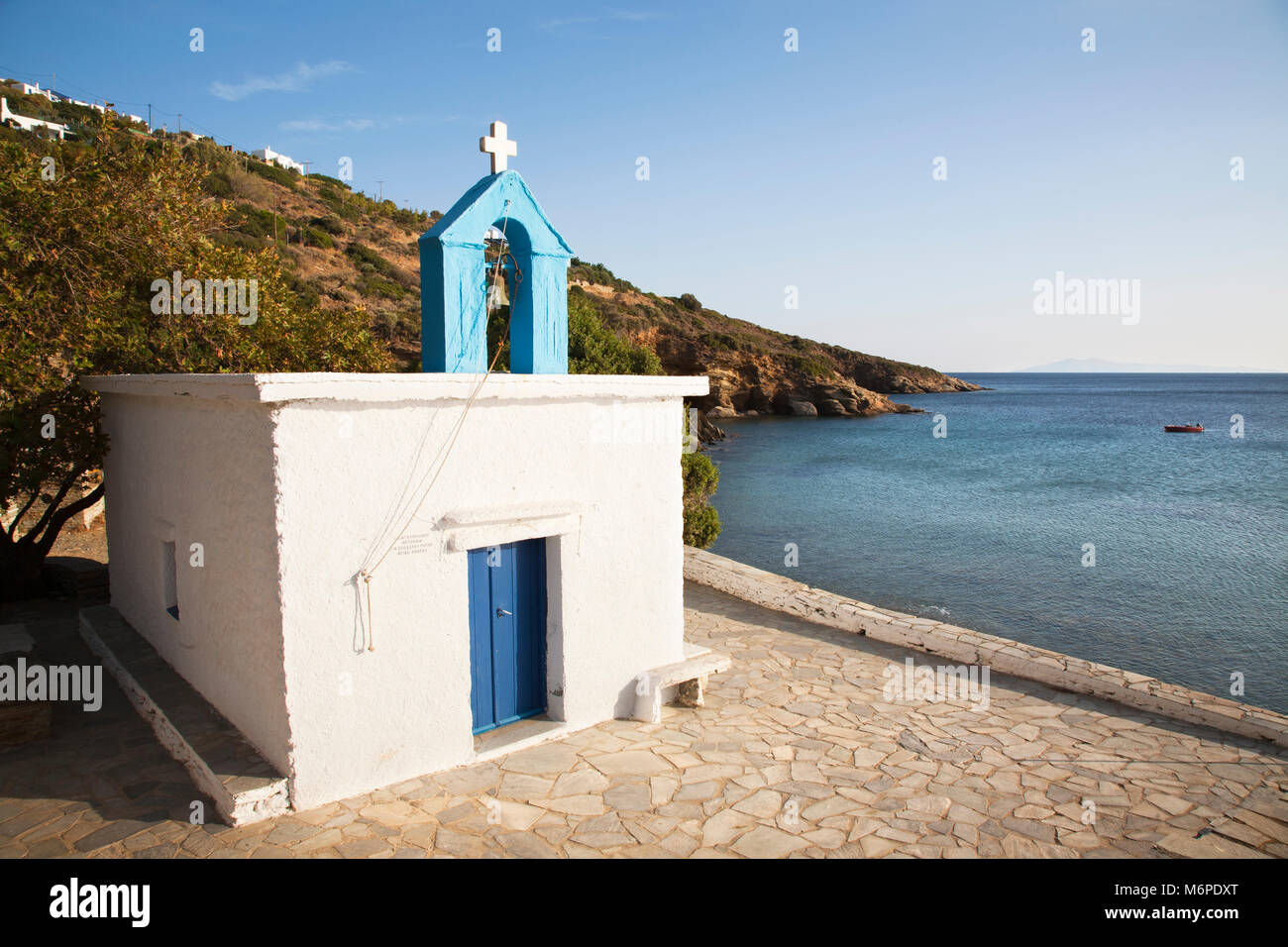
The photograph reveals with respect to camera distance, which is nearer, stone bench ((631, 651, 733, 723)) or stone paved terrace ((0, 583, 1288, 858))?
stone paved terrace ((0, 583, 1288, 858))

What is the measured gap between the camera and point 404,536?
5648mm

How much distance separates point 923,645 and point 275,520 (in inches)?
284

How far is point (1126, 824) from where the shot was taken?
5.46 meters

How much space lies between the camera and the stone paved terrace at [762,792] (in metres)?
5.11

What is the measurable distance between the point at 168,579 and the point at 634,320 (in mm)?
46064

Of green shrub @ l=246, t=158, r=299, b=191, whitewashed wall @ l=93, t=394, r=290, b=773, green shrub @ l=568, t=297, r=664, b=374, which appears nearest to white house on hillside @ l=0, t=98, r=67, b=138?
green shrub @ l=246, t=158, r=299, b=191

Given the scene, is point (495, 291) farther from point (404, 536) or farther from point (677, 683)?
point (677, 683)

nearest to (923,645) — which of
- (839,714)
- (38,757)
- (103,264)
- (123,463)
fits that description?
(839,714)

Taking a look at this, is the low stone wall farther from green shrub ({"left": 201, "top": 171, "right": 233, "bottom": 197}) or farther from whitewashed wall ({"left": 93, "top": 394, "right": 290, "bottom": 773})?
green shrub ({"left": 201, "top": 171, "right": 233, "bottom": 197})

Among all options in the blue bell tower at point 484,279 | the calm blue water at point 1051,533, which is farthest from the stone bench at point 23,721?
the calm blue water at point 1051,533

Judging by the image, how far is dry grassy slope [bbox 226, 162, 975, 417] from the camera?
34.8 m

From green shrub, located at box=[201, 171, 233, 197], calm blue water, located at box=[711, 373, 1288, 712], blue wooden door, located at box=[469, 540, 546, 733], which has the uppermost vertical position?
green shrub, located at box=[201, 171, 233, 197]

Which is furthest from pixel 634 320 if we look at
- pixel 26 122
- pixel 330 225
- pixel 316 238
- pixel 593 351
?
pixel 26 122

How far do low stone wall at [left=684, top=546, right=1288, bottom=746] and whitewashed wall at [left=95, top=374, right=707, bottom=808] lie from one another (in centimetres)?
344
